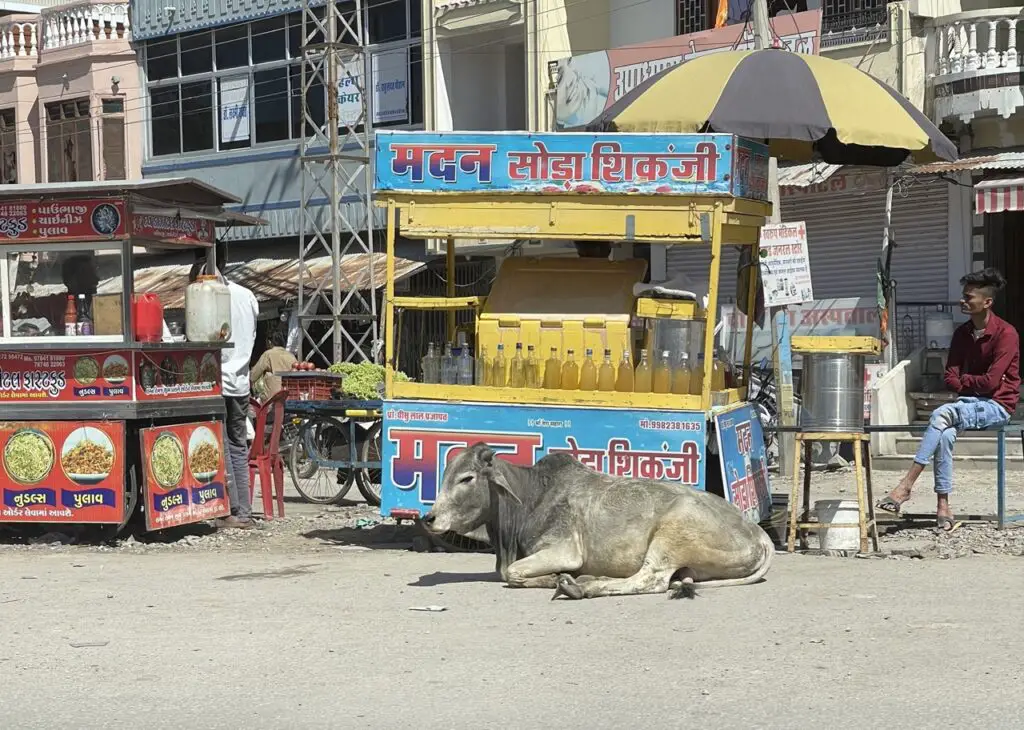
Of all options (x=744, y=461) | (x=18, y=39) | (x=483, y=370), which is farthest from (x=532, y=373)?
(x=18, y=39)

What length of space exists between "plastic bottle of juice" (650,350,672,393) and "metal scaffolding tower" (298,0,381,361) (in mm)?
15572

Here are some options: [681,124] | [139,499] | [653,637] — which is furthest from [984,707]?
[139,499]

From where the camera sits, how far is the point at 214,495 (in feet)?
39.4

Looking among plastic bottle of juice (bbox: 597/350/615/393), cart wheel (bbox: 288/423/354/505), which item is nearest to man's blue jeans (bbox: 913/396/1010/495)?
plastic bottle of juice (bbox: 597/350/615/393)

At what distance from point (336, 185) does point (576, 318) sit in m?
17.5

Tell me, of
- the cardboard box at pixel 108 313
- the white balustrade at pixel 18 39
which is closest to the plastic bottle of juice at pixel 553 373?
the cardboard box at pixel 108 313

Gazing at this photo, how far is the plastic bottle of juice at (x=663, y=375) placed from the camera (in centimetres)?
1048

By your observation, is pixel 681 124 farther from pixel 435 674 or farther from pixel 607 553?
pixel 435 674

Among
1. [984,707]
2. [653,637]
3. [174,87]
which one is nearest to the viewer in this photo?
[984,707]

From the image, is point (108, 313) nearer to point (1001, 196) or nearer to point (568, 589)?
point (568, 589)

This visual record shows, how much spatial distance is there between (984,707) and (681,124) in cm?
624

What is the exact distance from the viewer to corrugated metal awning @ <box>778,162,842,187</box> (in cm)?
2077

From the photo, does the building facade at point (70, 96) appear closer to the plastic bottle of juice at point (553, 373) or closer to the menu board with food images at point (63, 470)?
the menu board with food images at point (63, 470)

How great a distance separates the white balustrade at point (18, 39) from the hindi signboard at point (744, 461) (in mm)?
27083
